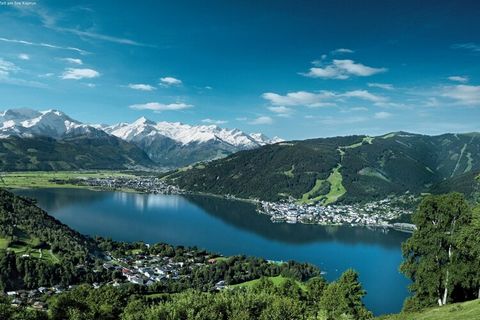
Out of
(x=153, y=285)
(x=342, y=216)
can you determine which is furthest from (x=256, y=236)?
(x=153, y=285)

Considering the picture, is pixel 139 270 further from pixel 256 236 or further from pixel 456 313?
pixel 456 313

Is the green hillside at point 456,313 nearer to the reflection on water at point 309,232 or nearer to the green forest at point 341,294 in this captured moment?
the green forest at point 341,294

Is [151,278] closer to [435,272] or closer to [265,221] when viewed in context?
[435,272]

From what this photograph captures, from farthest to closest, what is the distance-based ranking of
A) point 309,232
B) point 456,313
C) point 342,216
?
point 342,216 < point 309,232 < point 456,313

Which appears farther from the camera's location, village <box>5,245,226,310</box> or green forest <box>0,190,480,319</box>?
village <box>5,245,226,310</box>

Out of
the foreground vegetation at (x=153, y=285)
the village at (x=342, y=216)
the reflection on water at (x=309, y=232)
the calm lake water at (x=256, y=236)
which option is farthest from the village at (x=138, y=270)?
the village at (x=342, y=216)

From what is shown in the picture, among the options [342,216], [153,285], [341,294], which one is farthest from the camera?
[342,216]

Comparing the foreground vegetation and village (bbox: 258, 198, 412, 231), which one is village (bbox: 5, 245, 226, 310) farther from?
village (bbox: 258, 198, 412, 231)

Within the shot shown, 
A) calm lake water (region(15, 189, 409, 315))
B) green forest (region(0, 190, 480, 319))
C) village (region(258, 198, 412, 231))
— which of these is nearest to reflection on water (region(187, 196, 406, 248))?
calm lake water (region(15, 189, 409, 315))
